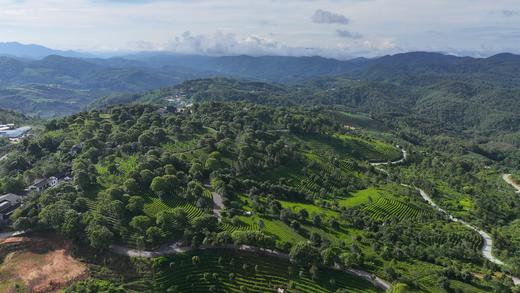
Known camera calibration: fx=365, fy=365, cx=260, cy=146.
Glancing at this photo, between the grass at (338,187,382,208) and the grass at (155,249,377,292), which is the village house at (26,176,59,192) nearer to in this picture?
the grass at (155,249,377,292)

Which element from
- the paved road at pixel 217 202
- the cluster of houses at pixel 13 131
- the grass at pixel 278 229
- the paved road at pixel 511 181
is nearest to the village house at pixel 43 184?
the paved road at pixel 217 202

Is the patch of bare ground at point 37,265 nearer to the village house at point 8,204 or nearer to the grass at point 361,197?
the village house at point 8,204

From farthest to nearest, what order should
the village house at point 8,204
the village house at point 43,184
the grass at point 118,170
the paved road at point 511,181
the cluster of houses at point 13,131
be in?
the cluster of houses at point 13,131, the paved road at point 511,181, the grass at point 118,170, the village house at point 43,184, the village house at point 8,204

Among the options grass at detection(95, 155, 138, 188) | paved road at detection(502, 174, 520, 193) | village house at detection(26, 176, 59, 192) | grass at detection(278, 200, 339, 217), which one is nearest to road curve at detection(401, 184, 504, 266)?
grass at detection(278, 200, 339, 217)

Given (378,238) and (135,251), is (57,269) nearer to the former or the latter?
(135,251)

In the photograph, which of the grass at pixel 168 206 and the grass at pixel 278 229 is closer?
the grass at pixel 278 229

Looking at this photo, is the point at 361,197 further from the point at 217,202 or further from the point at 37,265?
the point at 37,265
